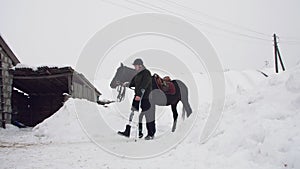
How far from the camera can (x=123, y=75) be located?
8.40 m

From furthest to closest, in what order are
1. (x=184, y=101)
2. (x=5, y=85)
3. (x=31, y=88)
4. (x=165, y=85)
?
(x=31, y=88), (x=5, y=85), (x=184, y=101), (x=165, y=85)

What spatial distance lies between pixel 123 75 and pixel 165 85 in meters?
1.28

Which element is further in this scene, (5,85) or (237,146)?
(5,85)

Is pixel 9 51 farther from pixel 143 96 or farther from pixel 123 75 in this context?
pixel 143 96

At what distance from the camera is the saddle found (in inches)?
323

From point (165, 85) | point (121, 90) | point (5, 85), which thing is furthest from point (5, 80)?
point (165, 85)

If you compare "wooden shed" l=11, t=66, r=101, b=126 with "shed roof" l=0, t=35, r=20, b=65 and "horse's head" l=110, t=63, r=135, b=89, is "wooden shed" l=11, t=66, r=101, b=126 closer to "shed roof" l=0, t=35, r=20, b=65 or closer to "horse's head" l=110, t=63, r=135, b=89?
"shed roof" l=0, t=35, r=20, b=65

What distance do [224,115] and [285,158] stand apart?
2760mm

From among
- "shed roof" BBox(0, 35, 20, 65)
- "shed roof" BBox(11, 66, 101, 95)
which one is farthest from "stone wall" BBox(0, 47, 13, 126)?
"shed roof" BBox(11, 66, 101, 95)

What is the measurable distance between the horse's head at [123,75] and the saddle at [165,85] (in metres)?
0.71

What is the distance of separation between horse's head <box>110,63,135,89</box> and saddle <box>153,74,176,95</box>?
0.71 metres

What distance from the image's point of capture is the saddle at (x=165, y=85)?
820 centimetres

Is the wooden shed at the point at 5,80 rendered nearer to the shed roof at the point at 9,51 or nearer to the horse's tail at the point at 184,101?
the shed roof at the point at 9,51

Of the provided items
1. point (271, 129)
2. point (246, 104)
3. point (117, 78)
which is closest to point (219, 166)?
point (271, 129)
